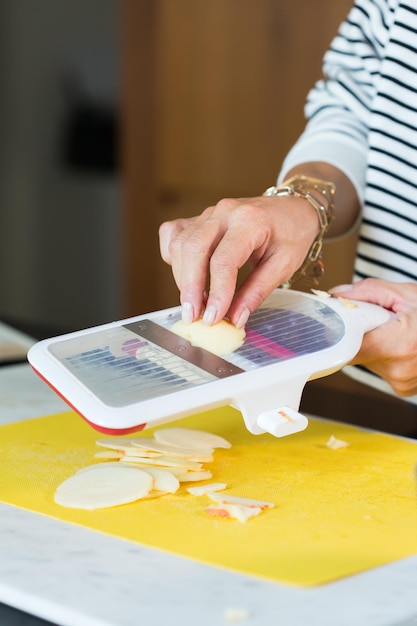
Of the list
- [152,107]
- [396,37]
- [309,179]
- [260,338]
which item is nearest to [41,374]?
[260,338]

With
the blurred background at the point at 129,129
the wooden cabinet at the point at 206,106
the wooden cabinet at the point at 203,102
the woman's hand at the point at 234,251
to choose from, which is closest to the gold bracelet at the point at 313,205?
the woman's hand at the point at 234,251

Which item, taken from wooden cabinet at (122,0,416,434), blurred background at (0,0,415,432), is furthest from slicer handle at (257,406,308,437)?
wooden cabinet at (122,0,416,434)

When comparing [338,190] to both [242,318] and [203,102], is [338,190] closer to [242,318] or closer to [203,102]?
[242,318]

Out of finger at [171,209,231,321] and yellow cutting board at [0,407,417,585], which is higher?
finger at [171,209,231,321]

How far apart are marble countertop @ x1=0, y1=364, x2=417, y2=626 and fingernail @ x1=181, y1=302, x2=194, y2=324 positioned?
0.24 meters

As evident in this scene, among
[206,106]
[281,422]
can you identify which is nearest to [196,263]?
[281,422]

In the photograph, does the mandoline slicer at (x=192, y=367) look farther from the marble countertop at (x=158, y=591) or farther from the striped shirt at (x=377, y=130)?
the striped shirt at (x=377, y=130)

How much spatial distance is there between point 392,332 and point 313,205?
7.4 inches

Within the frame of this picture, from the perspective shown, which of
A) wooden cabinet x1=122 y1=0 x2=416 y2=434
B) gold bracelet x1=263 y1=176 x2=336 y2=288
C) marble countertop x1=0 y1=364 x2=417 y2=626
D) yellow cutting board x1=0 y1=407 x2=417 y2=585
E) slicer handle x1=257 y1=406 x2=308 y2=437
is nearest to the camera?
marble countertop x1=0 y1=364 x2=417 y2=626

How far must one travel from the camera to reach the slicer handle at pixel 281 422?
0.83 meters

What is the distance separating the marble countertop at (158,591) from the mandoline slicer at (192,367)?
109 millimetres

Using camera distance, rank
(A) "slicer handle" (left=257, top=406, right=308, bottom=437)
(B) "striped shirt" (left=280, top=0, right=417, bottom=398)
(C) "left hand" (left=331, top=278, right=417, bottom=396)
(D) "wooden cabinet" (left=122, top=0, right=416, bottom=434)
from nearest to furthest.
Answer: (A) "slicer handle" (left=257, top=406, right=308, bottom=437), (C) "left hand" (left=331, top=278, right=417, bottom=396), (B) "striped shirt" (left=280, top=0, right=417, bottom=398), (D) "wooden cabinet" (left=122, top=0, right=416, bottom=434)

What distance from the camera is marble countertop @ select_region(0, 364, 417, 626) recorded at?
611mm

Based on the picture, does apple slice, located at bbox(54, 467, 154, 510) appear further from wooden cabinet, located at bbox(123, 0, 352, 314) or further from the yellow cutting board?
wooden cabinet, located at bbox(123, 0, 352, 314)
